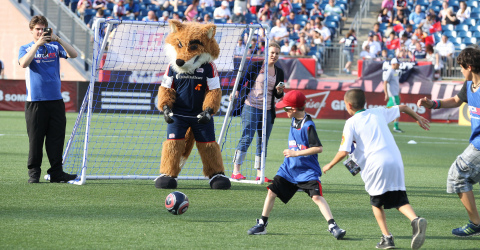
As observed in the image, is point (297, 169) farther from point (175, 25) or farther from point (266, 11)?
point (266, 11)

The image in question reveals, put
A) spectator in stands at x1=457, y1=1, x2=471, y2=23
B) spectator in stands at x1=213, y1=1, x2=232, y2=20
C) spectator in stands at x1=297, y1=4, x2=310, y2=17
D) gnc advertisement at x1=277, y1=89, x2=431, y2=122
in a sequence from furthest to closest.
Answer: spectator in stands at x1=297, y1=4, x2=310, y2=17 → spectator in stands at x1=213, y1=1, x2=232, y2=20 → spectator in stands at x1=457, y1=1, x2=471, y2=23 → gnc advertisement at x1=277, y1=89, x2=431, y2=122

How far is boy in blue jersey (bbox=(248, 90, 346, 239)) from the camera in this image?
611 centimetres

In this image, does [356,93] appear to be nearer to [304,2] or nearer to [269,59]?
[269,59]

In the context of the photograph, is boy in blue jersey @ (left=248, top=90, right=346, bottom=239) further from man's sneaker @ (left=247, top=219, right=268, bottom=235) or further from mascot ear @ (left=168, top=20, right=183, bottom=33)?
mascot ear @ (left=168, top=20, right=183, bottom=33)

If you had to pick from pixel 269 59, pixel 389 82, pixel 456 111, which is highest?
pixel 269 59

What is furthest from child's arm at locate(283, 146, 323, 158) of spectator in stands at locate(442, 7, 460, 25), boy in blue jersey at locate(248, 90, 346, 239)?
spectator in stands at locate(442, 7, 460, 25)

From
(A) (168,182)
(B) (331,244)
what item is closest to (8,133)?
(A) (168,182)

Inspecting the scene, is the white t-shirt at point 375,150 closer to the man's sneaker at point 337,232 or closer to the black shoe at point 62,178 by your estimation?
the man's sneaker at point 337,232

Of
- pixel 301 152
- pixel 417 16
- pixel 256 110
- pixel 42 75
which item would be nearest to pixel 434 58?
pixel 417 16

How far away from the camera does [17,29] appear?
2753 centimetres

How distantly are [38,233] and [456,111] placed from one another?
65.4ft

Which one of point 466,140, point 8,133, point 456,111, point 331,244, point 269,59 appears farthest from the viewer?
point 456,111

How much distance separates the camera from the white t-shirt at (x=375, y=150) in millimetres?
5664

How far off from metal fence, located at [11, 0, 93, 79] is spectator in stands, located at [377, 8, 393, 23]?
12.1 m
